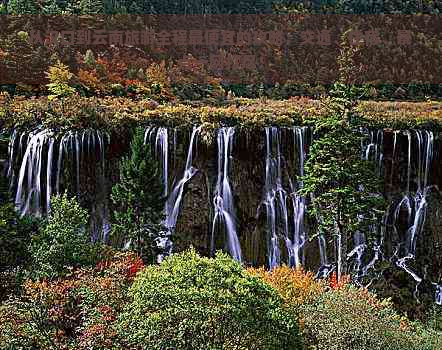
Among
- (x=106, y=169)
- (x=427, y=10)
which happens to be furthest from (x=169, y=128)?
(x=427, y=10)

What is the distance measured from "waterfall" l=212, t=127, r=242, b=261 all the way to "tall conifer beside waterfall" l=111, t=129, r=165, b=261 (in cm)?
616

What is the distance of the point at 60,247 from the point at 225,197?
13.9 meters

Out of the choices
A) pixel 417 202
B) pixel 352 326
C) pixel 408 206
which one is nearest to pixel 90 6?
pixel 408 206

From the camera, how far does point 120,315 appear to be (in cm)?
1586

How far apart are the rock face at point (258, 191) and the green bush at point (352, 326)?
13.7 metres

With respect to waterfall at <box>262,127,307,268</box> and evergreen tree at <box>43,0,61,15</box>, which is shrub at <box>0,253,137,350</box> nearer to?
waterfall at <box>262,127,307,268</box>

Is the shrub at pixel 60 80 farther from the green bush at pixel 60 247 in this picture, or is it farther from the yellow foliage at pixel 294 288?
the yellow foliage at pixel 294 288

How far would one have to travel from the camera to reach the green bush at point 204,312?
14.9 m

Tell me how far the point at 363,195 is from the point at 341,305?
7.40 m

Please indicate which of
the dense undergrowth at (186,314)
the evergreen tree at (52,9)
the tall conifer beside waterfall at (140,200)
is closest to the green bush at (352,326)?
the dense undergrowth at (186,314)

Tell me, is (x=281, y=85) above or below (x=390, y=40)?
below

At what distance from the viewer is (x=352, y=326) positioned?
1641cm

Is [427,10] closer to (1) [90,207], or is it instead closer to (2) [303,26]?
(2) [303,26]

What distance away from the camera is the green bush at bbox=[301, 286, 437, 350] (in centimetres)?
1634
